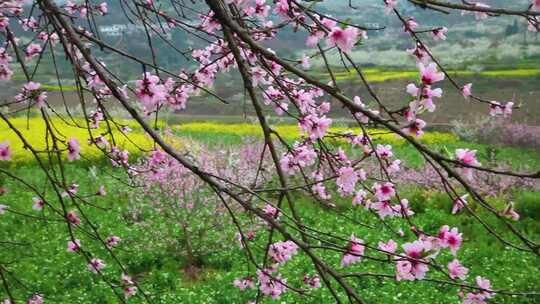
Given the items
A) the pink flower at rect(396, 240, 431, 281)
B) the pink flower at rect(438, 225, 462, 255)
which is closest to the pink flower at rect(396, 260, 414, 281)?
the pink flower at rect(396, 240, 431, 281)

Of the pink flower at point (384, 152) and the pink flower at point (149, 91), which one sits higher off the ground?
the pink flower at point (149, 91)

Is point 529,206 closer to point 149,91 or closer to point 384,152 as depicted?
point 384,152

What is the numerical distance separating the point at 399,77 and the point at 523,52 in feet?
50.1

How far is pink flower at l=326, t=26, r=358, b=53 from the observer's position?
5.26 feet

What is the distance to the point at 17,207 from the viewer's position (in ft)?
28.1

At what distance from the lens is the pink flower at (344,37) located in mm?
1603

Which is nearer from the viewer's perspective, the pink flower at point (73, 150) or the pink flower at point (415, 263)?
the pink flower at point (415, 263)

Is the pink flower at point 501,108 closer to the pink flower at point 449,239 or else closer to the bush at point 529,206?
the pink flower at point 449,239

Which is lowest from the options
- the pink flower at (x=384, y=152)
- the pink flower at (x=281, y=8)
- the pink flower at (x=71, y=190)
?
the pink flower at (x=71, y=190)

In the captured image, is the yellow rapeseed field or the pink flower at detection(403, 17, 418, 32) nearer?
the pink flower at detection(403, 17, 418, 32)

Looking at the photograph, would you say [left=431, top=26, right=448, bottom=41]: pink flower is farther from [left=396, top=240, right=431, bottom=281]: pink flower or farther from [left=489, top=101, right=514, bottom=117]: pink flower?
[left=396, top=240, right=431, bottom=281]: pink flower

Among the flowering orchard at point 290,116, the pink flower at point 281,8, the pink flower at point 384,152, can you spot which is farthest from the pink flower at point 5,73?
the pink flower at point 384,152

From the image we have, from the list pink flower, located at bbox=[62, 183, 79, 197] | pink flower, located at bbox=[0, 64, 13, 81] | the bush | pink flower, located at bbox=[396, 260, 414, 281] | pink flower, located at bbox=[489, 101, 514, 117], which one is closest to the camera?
pink flower, located at bbox=[396, 260, 414, 281]

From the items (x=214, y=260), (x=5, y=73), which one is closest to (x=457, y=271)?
(x=5, y=73)
